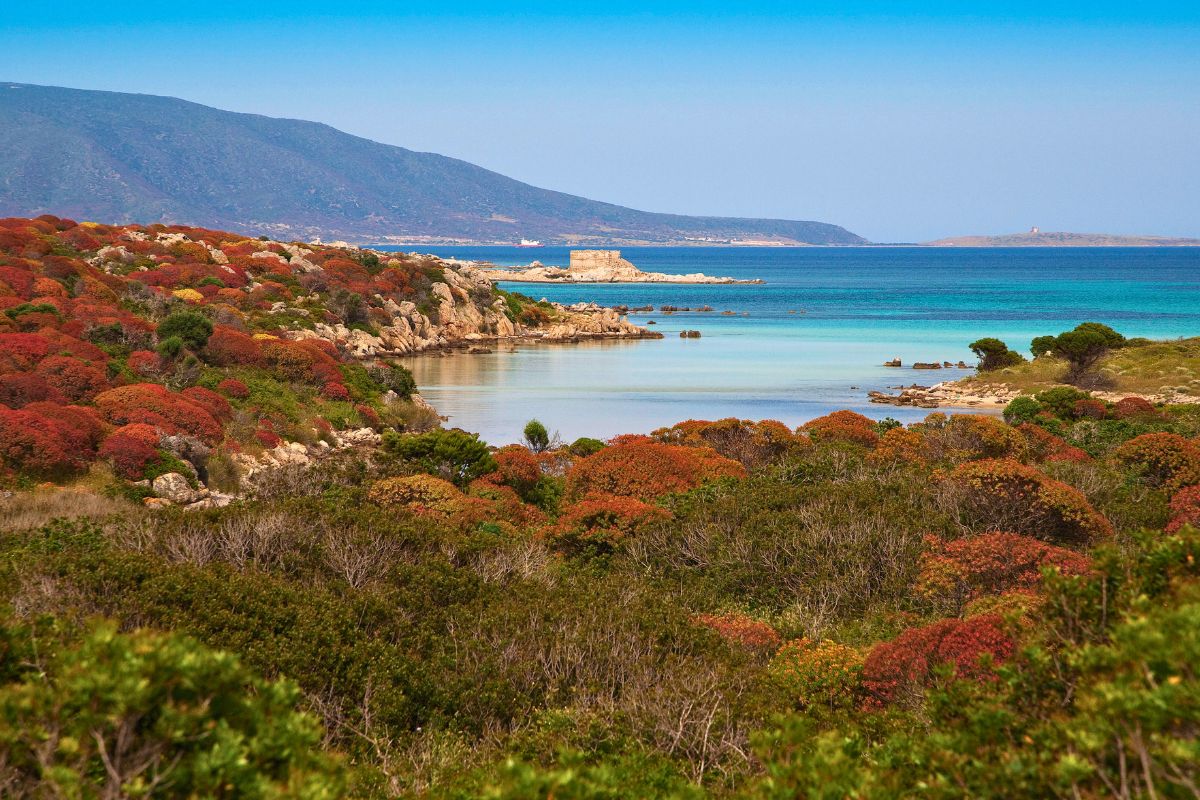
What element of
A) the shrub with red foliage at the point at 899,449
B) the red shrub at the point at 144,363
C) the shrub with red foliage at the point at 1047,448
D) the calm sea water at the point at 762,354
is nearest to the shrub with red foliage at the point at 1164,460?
the shrub with red foliage at the point at 1047,448

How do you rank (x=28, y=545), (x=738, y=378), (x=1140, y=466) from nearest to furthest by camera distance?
(x=28, y=545), (x=1140, y=466), (x=738, y=378)

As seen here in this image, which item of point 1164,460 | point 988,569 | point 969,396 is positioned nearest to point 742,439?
point 1164,460

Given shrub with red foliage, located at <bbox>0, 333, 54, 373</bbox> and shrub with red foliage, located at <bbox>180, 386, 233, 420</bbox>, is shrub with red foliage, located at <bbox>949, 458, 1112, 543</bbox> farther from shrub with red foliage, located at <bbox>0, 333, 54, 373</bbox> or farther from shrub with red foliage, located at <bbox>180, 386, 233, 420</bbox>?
shrub with red foliage, located at <bbox>0, 333, 54, 373</bbox>

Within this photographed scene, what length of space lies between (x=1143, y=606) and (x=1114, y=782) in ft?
3.82

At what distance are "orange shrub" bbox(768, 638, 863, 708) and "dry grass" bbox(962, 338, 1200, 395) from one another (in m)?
37.4

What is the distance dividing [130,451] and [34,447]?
6.06ft

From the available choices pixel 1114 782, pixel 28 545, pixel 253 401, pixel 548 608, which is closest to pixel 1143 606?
pixel 1114 782

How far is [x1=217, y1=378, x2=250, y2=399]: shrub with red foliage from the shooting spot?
93.1 feet

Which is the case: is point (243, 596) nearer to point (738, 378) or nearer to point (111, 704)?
point (111, 704)

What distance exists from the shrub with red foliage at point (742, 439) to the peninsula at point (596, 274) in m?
128

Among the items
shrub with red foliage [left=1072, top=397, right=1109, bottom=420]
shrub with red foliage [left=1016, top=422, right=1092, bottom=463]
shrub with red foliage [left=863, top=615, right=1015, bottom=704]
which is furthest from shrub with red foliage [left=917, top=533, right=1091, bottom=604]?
shrub with red foliage [left=1072, top=397, right=1109, bottom=420]

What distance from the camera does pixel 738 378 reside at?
1922 inches

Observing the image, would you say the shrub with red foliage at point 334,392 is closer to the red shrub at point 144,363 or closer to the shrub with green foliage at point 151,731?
the red shrub at point 144,363

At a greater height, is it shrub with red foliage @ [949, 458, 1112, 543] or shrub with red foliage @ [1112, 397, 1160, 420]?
shrub with red foliage @ [949, 458, 1112, 543]
